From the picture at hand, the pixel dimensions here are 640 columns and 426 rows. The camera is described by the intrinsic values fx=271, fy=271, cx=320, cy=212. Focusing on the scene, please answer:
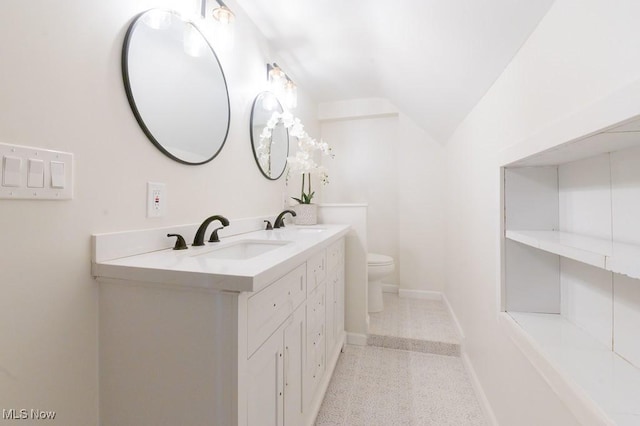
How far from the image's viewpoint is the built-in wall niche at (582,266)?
1.88 feet

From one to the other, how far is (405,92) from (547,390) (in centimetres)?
223

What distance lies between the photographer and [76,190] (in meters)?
0.78

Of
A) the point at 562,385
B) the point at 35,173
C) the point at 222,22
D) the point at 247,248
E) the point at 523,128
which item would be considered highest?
the point at 222,22

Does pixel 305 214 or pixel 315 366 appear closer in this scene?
pixel 315 366

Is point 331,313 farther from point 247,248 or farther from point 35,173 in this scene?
point 35,173

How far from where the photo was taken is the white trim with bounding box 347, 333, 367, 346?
2164 millimetres

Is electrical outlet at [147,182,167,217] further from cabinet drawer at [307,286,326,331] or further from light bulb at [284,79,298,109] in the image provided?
light bulb at [284,79,298,109]

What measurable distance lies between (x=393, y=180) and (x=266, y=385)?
2711 mm

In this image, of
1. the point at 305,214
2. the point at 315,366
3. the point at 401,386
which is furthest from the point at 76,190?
the point at 401,386

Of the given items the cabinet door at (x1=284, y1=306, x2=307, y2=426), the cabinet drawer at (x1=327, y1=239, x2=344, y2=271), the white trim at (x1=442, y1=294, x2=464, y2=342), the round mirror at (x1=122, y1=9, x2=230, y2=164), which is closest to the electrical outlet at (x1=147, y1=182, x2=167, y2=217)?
the round mirror at (x1=122, y1=9, x2=230, y2=164)

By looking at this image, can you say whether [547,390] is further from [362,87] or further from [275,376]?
[362,87]

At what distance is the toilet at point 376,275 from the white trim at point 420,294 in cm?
48

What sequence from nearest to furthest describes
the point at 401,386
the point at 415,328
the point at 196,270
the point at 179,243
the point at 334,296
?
the point at 196,270, the point at 179,243, the point at 401,386, the point at 334,296, the point at 415,328

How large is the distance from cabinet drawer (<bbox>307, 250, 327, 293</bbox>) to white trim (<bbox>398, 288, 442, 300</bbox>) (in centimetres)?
185
